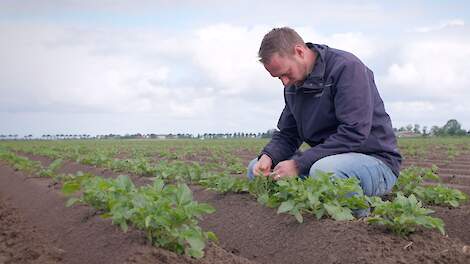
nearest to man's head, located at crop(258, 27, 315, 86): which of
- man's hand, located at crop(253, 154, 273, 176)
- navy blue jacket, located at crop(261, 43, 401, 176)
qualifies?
navy blue jacket, located at crop(261, 43, 401, 176)

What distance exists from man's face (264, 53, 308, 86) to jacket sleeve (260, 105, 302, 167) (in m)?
0.79

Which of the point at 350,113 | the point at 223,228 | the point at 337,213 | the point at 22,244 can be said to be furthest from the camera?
the point at 223,228

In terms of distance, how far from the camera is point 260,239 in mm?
4176

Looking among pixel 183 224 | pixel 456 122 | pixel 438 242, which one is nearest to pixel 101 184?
pixel 183 224

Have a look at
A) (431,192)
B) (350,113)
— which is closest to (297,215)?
(350,113)

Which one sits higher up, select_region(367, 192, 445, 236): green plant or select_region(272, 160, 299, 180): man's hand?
select_region(272, 160, 299, 180): man's hand

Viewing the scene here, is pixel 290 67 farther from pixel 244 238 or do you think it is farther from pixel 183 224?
pixel 183 224

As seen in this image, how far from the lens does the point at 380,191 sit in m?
4.57

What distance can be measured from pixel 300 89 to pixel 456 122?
58.2m

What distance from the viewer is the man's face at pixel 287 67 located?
420 centimetres

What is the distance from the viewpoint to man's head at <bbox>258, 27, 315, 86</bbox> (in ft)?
13.7

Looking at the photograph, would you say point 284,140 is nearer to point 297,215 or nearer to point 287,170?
point 287,170

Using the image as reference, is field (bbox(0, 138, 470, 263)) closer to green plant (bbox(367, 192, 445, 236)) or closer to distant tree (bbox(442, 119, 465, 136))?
green plant (bbox(367, 192, 445, 236))

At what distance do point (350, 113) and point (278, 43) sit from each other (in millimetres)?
753
